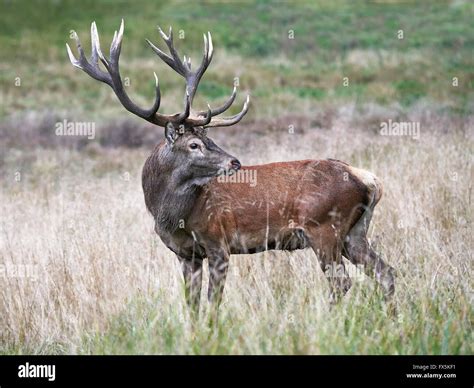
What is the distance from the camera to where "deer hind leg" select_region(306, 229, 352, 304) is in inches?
255

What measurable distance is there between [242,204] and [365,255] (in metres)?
1.03

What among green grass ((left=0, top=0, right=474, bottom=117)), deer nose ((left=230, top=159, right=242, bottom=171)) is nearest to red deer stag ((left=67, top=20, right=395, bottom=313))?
deer nose ((left=230, top=159, right=242, bottom=171))

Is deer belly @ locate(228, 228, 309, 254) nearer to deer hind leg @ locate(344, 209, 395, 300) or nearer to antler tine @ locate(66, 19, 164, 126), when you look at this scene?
deer hind leg @ locate(344, 209, 395, 300)

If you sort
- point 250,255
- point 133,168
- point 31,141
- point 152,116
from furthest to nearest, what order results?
1. point 31,141
2. point 133,168
3. point 250,255
4. point 152,116

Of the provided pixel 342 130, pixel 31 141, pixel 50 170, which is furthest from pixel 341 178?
pixel 31 141

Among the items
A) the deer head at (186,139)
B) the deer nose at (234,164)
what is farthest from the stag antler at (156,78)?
the deer nose at (234,164)

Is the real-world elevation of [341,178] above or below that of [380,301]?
above

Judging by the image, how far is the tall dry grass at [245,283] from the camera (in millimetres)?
5125

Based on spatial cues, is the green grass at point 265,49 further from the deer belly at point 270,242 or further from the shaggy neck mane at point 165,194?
the shaggy neck mane at point 165,194

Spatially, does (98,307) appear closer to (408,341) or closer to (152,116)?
(152,116)

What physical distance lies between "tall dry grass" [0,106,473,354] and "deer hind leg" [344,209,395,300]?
10 centimetres

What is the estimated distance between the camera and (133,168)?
13.8m

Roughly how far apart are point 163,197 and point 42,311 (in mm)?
1254

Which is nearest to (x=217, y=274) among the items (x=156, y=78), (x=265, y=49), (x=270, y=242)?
(x=270, y=242)
